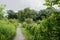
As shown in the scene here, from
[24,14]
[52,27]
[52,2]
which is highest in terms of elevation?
[24,14]

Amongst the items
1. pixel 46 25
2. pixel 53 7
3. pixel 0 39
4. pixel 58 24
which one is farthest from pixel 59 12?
pixel 0 39

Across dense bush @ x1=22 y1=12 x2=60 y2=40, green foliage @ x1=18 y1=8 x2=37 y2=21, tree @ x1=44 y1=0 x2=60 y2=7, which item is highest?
green foliage @ x1=18 y1=8 x2=37 y2=21

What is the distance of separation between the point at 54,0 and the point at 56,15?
115 cm

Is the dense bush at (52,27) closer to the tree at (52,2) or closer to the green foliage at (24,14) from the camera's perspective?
the tree at (52,2)

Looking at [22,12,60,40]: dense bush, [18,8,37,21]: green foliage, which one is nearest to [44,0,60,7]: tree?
[22,12,60,40]: dense bush

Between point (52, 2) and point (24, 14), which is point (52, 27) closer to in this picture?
point (52, 2)

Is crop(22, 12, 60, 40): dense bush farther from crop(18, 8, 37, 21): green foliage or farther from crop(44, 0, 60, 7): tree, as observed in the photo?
crop(18, 8, 37, 21): green foliage

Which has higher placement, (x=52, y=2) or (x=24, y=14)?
(x=24, y=14)

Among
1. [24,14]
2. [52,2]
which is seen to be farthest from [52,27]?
[24,14]

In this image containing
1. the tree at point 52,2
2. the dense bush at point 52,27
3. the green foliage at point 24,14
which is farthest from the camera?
the green foliage at point 24,14

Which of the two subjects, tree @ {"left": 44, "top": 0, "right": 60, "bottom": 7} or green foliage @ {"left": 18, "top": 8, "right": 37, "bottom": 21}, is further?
green foliage @ {"left": 18, "top": 8, "right": 37, "bottom": 21}

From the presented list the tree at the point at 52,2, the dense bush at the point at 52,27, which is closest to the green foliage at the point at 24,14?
the dense bush at the point at 52,27

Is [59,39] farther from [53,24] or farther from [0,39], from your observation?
[0,39]

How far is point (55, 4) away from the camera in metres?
9.38
